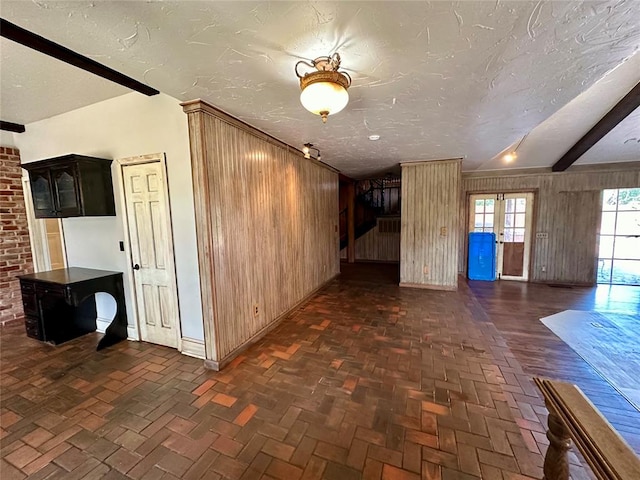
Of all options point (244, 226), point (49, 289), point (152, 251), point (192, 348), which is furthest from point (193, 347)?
point (49, 289)

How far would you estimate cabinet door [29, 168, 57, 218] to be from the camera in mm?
3059

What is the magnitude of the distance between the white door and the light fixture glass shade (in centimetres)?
186

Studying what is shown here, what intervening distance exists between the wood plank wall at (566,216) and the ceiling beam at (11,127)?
8836 millimetres

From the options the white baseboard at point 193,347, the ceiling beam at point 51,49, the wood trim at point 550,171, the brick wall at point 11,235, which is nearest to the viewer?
the ceiling beam at point 51,49

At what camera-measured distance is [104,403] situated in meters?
2.15

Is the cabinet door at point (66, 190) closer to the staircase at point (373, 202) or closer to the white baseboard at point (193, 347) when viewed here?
the white baseboard at point (193, 347)

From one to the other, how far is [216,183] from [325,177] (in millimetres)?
3268

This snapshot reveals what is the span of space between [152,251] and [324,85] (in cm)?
256

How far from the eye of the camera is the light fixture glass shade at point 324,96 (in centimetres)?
167

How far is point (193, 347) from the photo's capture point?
9.12 feet

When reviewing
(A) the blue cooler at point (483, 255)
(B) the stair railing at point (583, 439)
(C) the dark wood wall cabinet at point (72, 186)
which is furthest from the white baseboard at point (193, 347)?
(A) the blue cooler at point (483, 255)

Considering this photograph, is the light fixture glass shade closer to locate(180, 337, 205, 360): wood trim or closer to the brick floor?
the brick floor

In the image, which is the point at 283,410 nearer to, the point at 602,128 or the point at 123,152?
the point at 123,152

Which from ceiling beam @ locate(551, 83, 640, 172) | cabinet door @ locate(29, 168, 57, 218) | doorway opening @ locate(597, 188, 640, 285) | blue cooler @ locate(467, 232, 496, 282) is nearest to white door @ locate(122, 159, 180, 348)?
cabinet door @ locate(29, 168, 57, 218)
